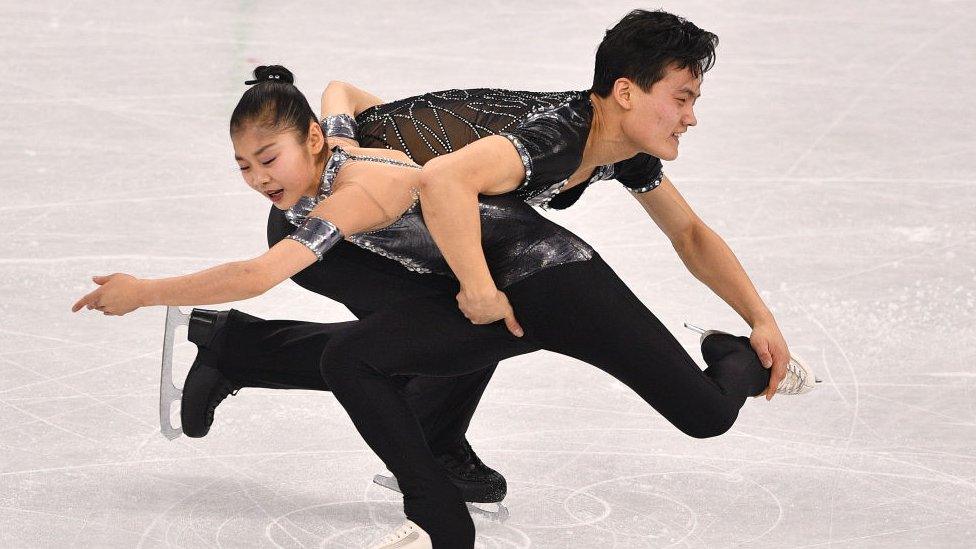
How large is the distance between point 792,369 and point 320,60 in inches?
131

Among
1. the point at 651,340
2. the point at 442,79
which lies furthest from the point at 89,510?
the point at 442,79

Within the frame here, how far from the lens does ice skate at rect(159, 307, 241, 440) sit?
9.75ft

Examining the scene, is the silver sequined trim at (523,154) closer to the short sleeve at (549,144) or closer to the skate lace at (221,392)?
the short sleeve at (549,144)

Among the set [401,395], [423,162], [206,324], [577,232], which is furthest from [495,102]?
[577,232]

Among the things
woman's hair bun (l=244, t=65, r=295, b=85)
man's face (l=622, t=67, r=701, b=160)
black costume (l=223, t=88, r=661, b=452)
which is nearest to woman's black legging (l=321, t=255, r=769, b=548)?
black costume (l=223, t=88, r=661, b=452)

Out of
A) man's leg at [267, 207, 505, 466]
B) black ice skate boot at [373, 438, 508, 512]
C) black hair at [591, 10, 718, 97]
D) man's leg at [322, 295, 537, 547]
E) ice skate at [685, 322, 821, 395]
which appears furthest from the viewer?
ice skate at [685, 322, 821, 395]

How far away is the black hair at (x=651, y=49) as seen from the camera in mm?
2676

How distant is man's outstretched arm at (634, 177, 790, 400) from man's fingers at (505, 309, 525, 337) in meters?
0.52

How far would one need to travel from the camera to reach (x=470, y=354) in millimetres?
2701

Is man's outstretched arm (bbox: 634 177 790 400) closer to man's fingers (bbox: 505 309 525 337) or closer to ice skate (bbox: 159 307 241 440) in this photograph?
man's fingers (bbox: 505 309 525 337)

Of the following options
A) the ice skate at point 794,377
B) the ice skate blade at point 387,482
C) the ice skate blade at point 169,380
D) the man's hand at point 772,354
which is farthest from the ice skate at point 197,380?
the man's hand at point 772,354

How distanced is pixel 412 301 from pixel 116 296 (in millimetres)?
558

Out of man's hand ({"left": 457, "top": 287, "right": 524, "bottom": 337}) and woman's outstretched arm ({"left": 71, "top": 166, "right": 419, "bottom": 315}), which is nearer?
woman's outstretched arm ({"left": 71, "top": 166, "right": 419, "bottom": 315})

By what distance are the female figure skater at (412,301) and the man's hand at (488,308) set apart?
3cm
